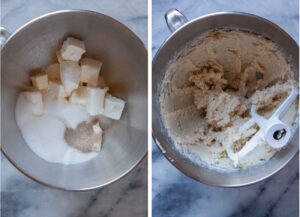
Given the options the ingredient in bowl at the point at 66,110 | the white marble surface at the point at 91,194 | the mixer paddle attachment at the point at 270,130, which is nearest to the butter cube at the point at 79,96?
the ingredient in bowl at the point at 66,110

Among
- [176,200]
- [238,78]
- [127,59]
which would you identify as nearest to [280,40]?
[238,78]

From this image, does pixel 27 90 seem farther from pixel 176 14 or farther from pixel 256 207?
pixel 256 207

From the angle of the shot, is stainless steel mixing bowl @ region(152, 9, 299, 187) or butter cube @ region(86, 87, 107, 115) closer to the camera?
stainless steel mixing bowl @ region(152, 9, 299, 187)

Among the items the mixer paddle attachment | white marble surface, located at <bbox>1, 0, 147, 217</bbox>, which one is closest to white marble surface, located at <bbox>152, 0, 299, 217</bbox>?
white marble surface, located at <bbox>1, 0, 147, 217</bbox>

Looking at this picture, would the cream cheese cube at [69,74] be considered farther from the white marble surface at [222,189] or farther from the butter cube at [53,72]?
the white marble surface at [222,189]

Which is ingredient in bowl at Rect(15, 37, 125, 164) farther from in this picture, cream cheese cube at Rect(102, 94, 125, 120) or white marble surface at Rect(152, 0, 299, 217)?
white marble surface at Rect(152, 0, 299, 217)

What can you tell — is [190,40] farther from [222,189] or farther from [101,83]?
[222,189]
